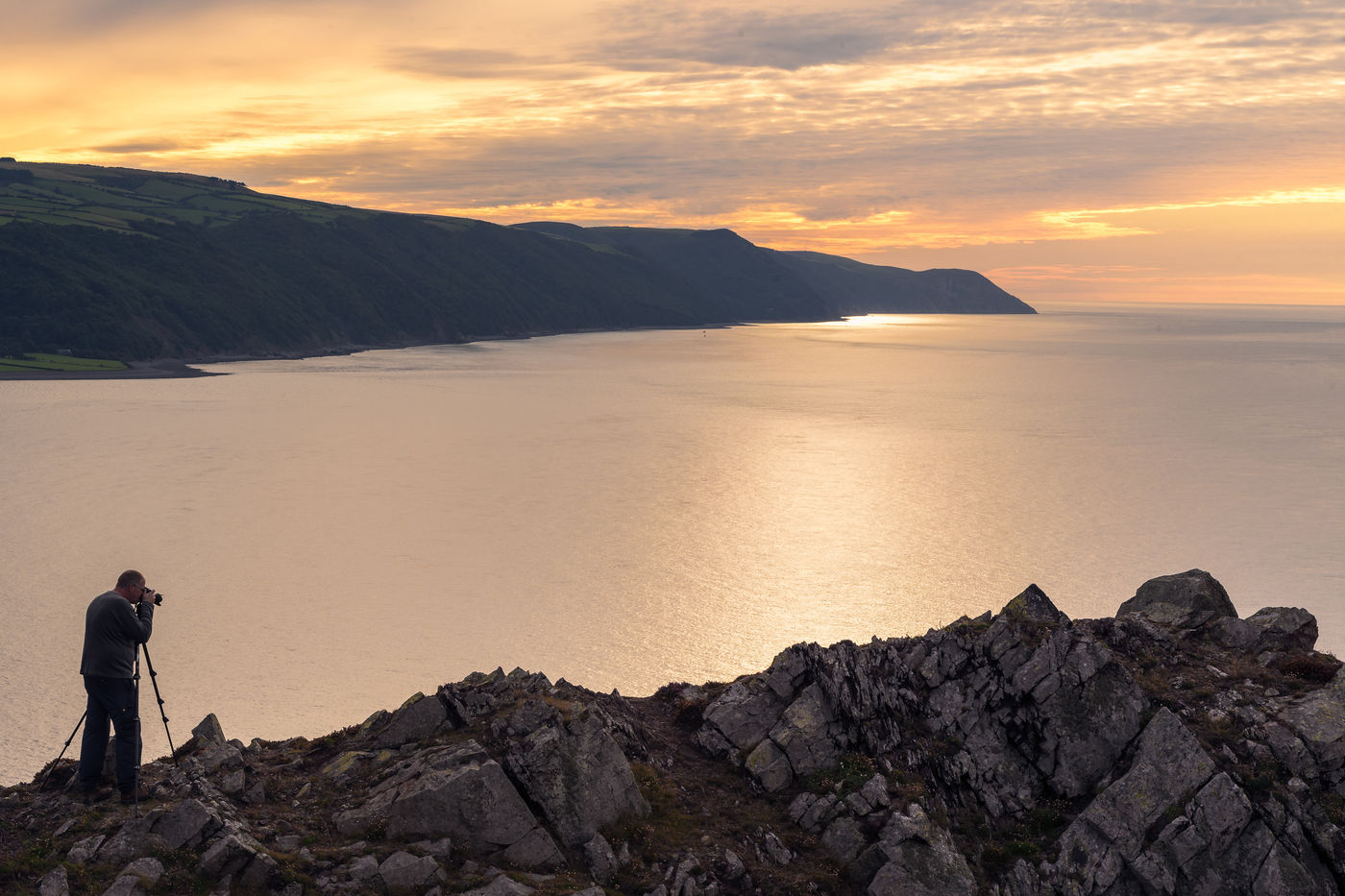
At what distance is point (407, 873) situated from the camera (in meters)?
18.8

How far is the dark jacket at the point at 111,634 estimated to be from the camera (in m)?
18.5

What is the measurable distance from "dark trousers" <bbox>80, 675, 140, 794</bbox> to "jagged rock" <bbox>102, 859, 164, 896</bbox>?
5.80 feet

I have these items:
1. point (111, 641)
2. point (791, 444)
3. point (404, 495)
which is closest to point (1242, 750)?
point (111, 641)

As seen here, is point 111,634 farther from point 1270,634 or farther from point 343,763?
point 1270,634

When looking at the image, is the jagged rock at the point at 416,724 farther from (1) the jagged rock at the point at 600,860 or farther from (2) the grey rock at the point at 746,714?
(2) the grey rock at the point at 746,714

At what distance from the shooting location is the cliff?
19000mm

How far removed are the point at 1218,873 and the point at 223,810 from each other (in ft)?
68.7

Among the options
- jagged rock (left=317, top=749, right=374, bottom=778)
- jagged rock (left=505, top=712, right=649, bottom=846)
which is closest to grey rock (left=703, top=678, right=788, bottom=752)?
jagged rock (left=505, top=712, right=649, bottom=846)

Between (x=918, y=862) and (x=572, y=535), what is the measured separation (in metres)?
59.2

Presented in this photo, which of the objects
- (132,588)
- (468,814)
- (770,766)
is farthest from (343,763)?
(770,766)

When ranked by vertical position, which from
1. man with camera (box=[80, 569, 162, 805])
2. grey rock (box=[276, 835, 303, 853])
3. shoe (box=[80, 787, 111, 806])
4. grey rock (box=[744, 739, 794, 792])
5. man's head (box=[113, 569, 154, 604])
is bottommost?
grey rock (box=[744, 739, 794, 792])

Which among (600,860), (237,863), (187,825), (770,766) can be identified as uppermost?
(187,825)

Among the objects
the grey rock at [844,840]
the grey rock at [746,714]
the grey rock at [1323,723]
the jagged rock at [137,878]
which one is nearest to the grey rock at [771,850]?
the grey rock at [844,840]

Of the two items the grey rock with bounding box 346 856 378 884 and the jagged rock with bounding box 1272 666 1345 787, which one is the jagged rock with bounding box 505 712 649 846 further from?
the jagged rock with bounding box 1272 666 1345 787
